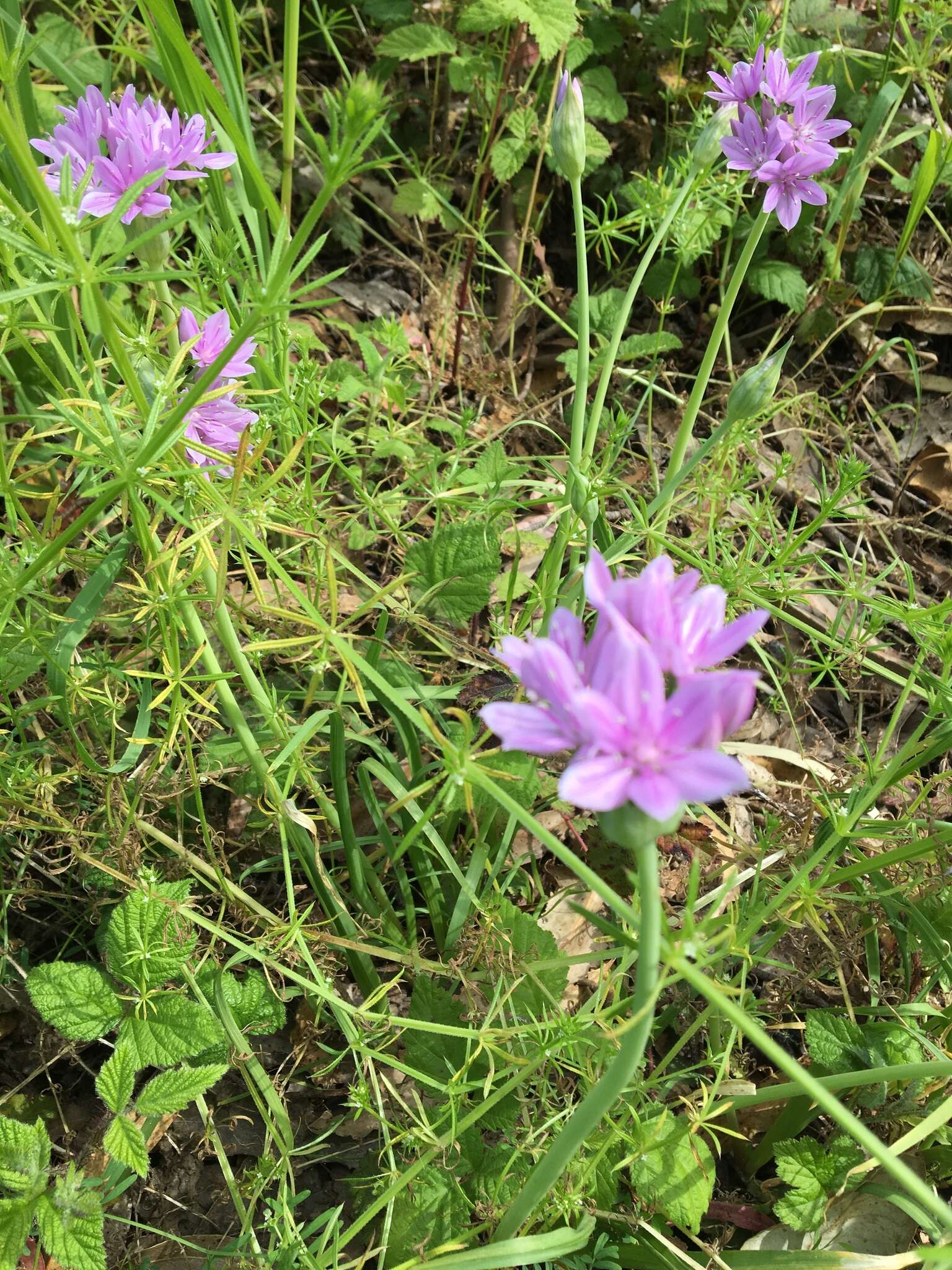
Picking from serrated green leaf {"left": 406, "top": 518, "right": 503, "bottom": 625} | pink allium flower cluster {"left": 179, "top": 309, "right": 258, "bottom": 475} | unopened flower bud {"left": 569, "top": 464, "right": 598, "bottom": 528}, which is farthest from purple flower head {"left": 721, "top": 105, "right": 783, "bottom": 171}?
pink allium flower cluster {"left": 179, "top": 309, "right": 258, "bottom": 475}

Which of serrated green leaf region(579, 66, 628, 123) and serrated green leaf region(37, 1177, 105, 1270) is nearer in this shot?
serrated green leaf region(37, 1177, 105, 1270)

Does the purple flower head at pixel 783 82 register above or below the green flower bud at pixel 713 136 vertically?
above

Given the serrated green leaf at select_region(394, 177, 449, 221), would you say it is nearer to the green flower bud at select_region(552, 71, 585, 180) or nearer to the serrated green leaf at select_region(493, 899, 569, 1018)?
the green flower bud at select_region(552, 71, 585, 180)

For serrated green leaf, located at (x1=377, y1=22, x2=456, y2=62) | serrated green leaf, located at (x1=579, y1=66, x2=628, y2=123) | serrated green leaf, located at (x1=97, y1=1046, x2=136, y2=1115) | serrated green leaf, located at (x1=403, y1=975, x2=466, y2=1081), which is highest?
serrated green leaf, located at (x1=377, y1=22, x2=456, y2=62)

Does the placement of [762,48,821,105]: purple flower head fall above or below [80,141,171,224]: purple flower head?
below

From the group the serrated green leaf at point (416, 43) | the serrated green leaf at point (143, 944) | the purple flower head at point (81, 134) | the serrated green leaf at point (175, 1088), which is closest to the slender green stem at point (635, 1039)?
the serrated green leaf at point (175, 1088)

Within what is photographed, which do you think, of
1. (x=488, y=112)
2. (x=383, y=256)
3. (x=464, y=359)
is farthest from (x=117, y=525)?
(x=488, y=112)

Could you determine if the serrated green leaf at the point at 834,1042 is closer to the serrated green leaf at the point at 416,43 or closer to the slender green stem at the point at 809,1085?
the slender green stem at the point at 809,1085
